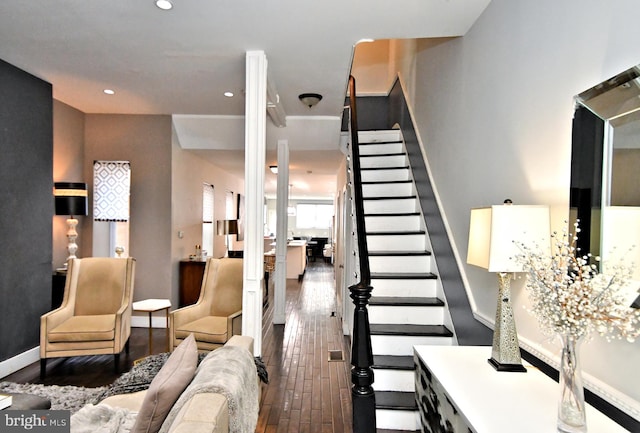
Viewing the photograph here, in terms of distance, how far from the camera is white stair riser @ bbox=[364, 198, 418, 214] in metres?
4.20

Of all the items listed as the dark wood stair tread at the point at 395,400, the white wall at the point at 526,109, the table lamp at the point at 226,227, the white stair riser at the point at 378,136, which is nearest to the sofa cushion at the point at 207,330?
the dark wood stair tread at the point at 395,400

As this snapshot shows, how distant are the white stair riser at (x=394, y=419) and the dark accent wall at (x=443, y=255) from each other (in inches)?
26.1

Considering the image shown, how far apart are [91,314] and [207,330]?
1.43m

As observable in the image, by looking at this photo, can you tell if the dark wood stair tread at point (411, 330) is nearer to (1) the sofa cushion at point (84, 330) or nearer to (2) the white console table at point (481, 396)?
(2) the white console table at point (481, 396)

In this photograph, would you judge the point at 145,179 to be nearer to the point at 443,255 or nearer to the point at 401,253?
the point at 401,253

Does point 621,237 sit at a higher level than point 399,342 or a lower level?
higher

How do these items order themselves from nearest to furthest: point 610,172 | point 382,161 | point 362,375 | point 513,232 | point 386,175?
point 610,172 → point 513,232 → point 362,375 → point 386,175 → point 382,161

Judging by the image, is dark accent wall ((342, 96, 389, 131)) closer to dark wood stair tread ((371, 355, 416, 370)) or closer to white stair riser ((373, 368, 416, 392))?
dark wood stair tread ((371, 355, 416, 370))

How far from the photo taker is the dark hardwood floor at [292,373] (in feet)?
9.06

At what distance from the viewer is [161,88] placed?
4.08 metres

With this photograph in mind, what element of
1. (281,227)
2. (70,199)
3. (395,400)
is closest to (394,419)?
(395,400)

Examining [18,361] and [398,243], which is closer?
[18,361]

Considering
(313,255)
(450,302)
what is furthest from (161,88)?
(313,255)

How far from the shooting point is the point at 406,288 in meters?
3.38
